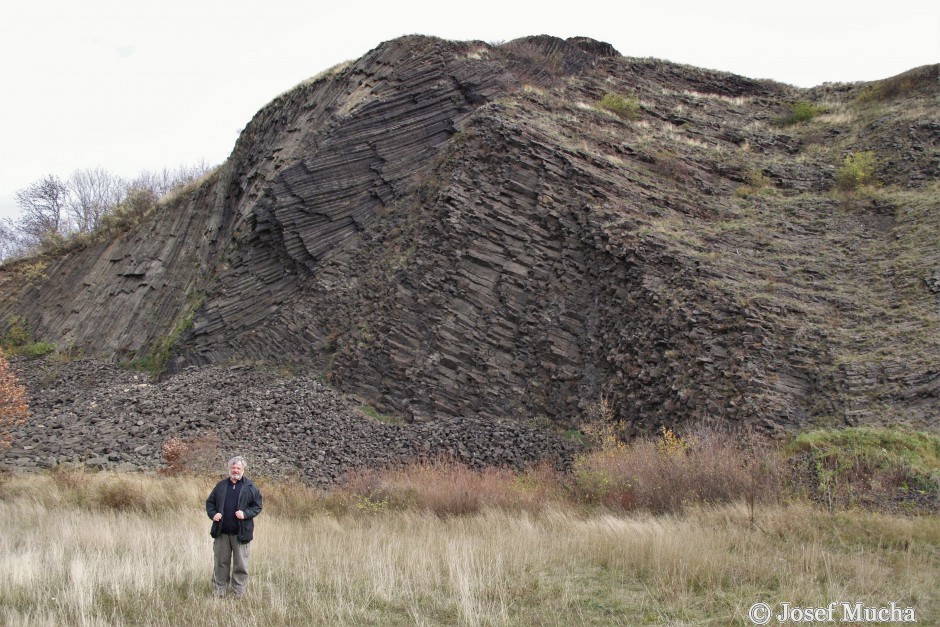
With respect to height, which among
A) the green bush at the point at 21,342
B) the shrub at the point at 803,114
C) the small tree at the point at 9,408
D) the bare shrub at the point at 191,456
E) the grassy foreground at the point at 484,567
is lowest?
the grassy foreground at the point at 484,567

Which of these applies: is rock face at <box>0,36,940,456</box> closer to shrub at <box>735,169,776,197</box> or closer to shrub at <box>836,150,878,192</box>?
shrub at <box>735,169,776,197</box>

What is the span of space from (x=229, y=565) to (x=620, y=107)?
21.8 m

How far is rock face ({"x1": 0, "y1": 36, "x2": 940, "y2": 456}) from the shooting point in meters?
15.0

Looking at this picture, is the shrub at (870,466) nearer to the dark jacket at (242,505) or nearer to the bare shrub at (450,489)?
the bare shrub at (450,489)

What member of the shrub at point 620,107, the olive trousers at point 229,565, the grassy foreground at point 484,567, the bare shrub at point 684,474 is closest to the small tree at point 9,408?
the grassy foreground at point 484,567

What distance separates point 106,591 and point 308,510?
5.34 meters

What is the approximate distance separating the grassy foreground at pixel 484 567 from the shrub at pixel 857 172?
567 inches

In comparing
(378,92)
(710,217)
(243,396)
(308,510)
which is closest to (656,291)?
(710,217)

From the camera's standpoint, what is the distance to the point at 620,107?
2484 centimetres

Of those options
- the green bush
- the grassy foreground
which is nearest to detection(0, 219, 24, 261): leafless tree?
the green bush

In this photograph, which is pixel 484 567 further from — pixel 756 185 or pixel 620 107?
pixel 620 107

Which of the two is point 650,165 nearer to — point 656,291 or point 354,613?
point 656,291

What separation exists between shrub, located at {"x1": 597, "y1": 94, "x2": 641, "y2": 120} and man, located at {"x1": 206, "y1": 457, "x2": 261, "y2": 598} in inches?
824

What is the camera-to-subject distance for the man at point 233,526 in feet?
23.7
